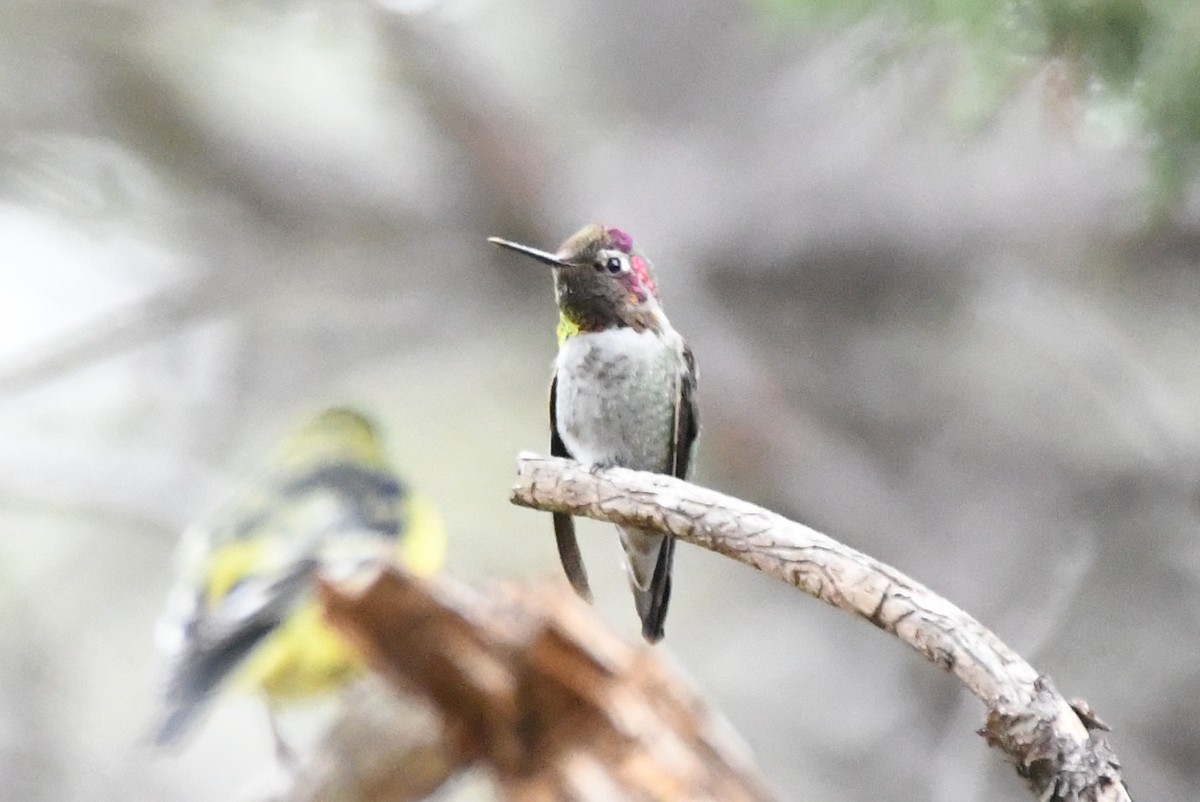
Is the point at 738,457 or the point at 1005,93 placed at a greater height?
the point at 1005,93

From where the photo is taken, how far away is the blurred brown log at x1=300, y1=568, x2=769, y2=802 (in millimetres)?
800

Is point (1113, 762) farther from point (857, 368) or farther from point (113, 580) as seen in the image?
point (113, 580)

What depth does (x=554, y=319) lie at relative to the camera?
2010 millimetres

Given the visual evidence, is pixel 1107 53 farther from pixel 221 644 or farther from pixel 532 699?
pixel 221 644

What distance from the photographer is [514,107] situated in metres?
2.19

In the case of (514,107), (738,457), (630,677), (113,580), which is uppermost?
(514,107)

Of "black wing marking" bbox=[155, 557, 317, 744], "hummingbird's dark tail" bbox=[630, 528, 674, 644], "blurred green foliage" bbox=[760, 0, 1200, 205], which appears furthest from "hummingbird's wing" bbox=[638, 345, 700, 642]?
"black wing marking" bbox=[155, 557, 317, 744]

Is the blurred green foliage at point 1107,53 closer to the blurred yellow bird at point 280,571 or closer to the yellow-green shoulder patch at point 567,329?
the yellow-green shoulder patch at point 567,329

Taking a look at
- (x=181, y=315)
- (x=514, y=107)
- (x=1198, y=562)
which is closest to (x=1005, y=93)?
(x=1198, y=562)

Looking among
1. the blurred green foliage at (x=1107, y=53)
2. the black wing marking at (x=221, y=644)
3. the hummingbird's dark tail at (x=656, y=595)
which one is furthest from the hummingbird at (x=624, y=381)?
the black wing marking at (x=221, y=644)

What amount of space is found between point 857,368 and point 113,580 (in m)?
1.49

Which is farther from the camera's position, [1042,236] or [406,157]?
[406,157]

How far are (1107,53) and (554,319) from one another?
1161 millimetres

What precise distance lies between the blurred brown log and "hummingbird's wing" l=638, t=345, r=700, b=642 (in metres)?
0.05
